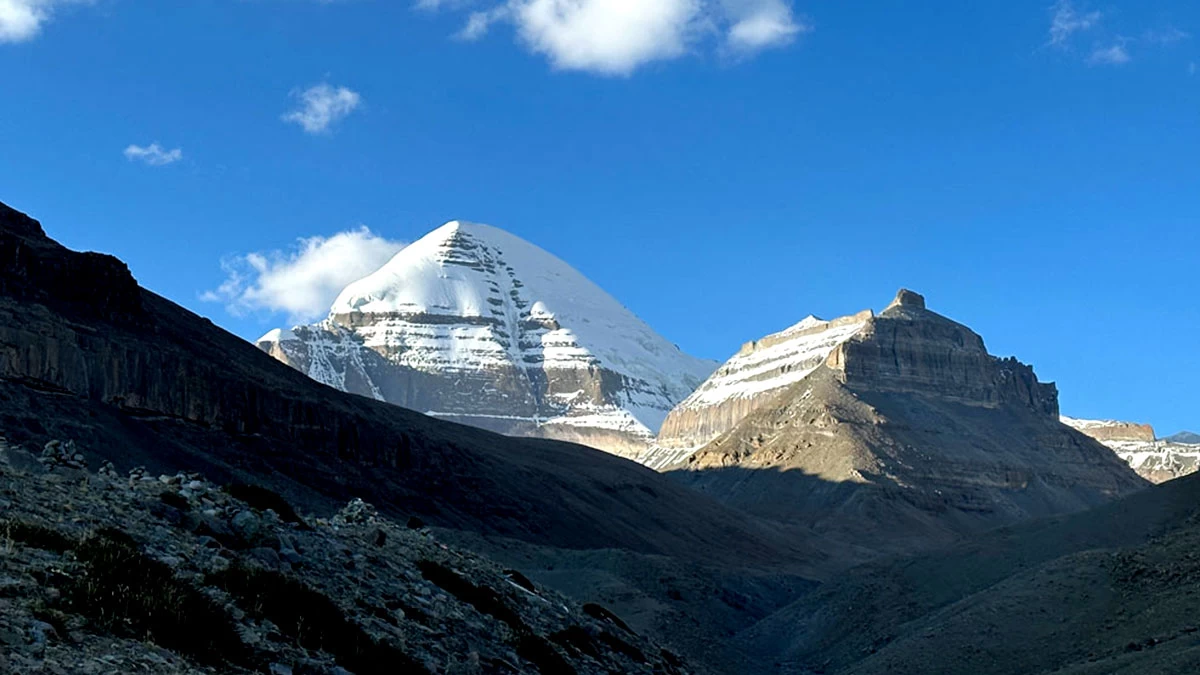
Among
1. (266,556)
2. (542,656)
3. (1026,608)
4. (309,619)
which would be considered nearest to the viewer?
(309,619)

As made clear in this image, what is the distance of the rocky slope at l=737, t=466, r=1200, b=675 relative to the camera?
5253 centimetres

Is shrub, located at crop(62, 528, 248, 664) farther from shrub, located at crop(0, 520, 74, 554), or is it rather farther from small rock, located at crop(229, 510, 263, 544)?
small rock, located at crop(229, 510, 263, 544)

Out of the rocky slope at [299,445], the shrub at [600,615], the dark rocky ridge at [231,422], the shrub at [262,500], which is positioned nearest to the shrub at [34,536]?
the shrub at [262,500]

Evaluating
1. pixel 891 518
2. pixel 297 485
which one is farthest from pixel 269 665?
pixel 891 518

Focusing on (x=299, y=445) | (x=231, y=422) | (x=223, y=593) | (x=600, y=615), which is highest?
(x=231, y=422)

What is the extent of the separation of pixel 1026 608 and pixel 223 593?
47682 millimetres

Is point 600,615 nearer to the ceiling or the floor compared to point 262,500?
nearer to the floor

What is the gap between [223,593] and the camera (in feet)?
70.4

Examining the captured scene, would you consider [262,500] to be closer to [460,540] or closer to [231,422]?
[460,540]

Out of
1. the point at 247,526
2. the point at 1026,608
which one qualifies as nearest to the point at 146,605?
the point at 247,526

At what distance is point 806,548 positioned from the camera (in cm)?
17225

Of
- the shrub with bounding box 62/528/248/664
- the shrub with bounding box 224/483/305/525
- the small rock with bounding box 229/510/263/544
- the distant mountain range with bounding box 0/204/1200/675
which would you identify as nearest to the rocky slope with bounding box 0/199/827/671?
the distant mountain range with bounding box 0/204/1200/675

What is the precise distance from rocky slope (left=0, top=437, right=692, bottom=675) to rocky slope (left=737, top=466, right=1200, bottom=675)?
22211 mm

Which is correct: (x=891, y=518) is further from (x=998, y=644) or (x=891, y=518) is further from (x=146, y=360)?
(x=998, y=644)
